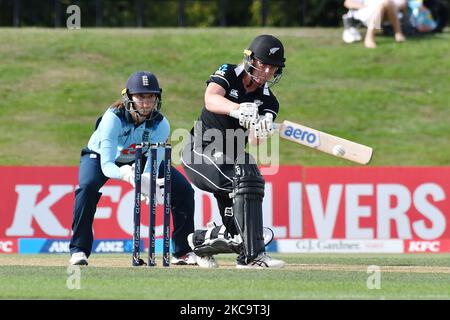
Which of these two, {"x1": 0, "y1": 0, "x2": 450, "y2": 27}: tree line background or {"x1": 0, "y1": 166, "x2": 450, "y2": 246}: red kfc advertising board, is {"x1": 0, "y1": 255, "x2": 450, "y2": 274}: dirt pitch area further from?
{"x1": 0, "y1": 0, "x2": 450, "y2": 27}: tree line background

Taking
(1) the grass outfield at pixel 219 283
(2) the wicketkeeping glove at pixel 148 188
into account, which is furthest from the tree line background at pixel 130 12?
(1) the grass outfield at pixel 219 283

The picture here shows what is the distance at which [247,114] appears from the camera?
28.2 ft

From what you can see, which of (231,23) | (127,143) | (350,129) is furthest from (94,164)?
(231,23)

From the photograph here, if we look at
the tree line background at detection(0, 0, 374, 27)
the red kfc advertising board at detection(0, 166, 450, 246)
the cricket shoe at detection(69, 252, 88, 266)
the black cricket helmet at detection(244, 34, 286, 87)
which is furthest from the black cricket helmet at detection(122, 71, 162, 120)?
the tree line background at detection(0, 0, 374, 27)

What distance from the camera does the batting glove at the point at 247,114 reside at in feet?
28.2

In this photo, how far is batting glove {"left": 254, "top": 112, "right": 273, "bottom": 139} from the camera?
8.59 metres

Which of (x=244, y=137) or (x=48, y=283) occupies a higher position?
(x=244, y=137)

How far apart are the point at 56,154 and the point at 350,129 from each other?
5.08m

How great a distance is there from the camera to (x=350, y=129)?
65.6 feet

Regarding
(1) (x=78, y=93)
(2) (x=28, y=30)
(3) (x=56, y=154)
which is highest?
(2) (x=28, y=30)

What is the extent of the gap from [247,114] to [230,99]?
556 millimetres

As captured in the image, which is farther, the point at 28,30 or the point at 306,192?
the point at 28,30
